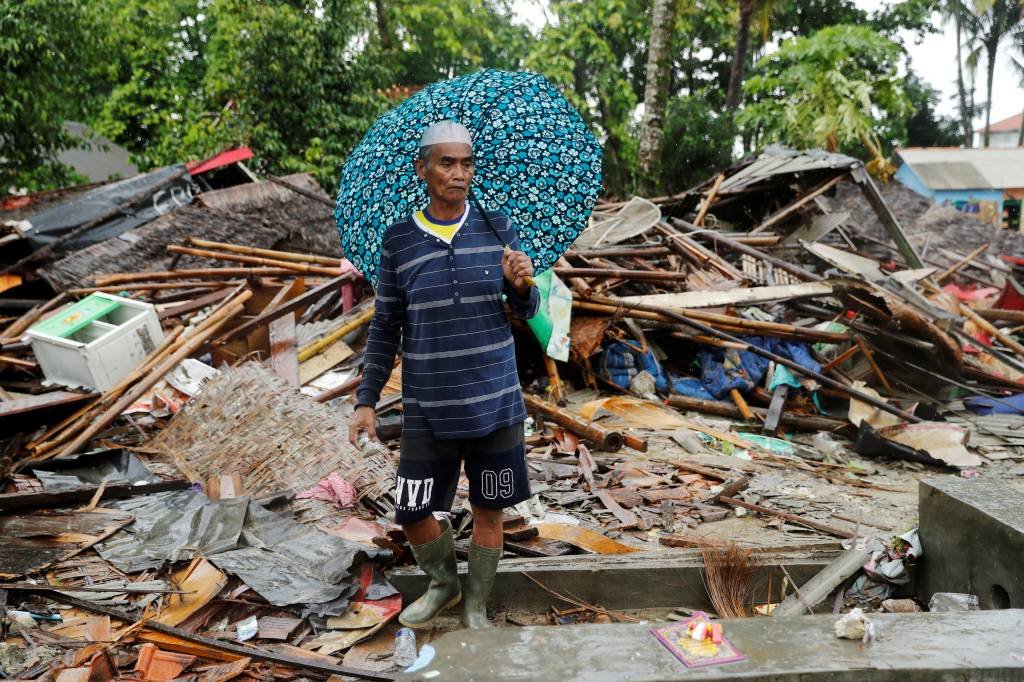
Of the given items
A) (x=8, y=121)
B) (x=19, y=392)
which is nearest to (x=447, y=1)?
(x=8, y=121)

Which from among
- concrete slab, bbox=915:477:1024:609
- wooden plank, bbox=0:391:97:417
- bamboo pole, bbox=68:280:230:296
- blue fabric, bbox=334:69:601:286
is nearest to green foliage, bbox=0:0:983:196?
bamboo pole, bbox=68:280:230:296

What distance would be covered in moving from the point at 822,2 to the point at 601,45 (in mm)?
8727

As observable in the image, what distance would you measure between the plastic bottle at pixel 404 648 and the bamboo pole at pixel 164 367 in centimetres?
332

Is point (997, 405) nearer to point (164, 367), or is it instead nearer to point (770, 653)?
point (770, 653)

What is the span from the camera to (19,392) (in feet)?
20.7

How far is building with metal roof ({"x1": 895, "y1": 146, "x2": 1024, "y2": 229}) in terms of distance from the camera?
24.5 metres

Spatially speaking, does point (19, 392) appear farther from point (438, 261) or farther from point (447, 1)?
point (447, 1)

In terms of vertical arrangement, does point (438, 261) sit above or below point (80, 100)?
below

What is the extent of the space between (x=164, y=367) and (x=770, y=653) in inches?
204

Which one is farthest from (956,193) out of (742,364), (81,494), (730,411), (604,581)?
(81,494)

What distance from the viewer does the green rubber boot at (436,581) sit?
3.03 metres

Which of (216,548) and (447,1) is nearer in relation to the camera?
(216,548)

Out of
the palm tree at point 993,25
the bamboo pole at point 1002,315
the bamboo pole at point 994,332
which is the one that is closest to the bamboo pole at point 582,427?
the bamboo pole at point 994,332

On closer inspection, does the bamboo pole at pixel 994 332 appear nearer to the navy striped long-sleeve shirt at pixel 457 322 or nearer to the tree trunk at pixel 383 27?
the navy striped long-sleeve shirt at pixel 457 322
